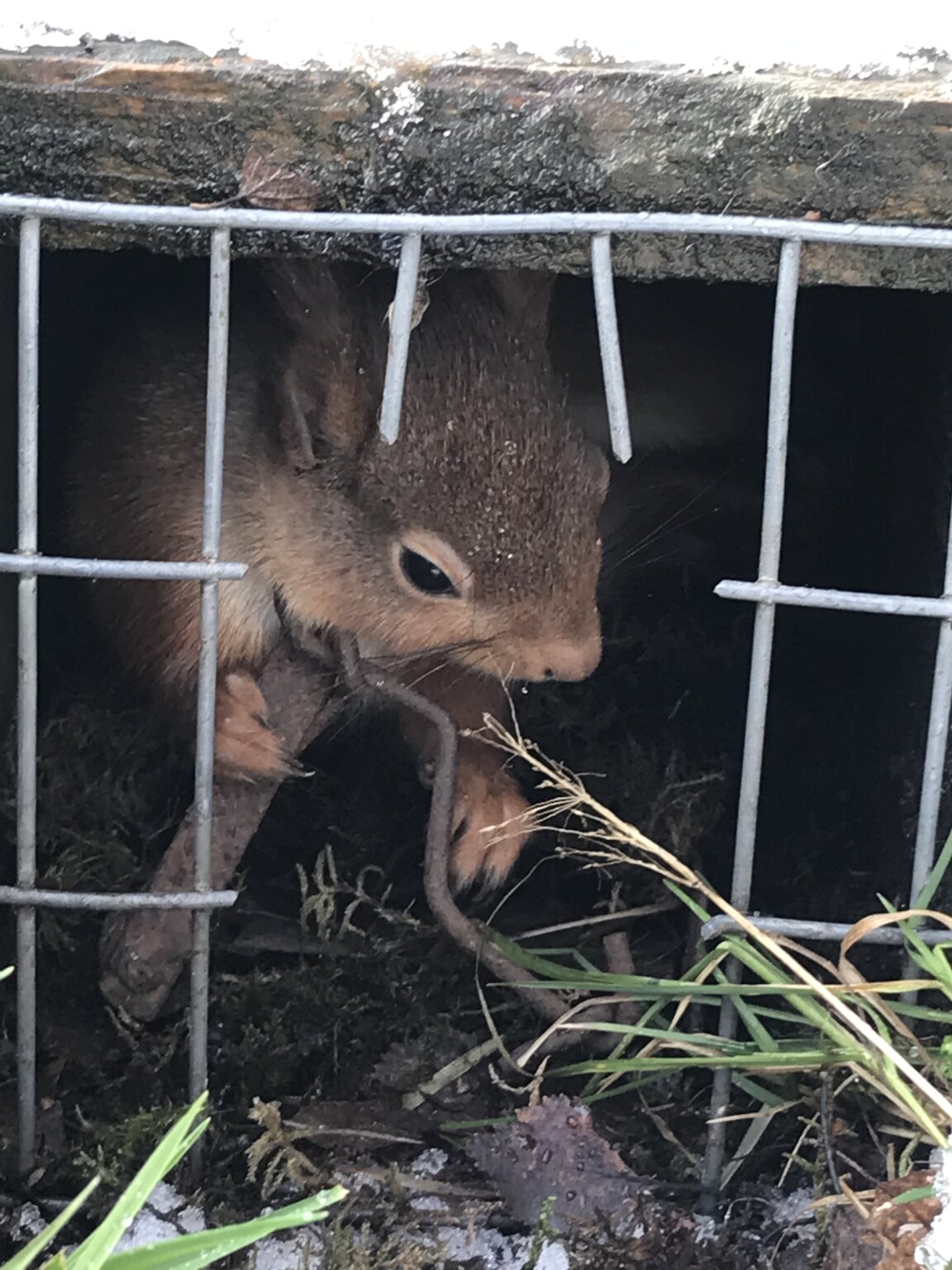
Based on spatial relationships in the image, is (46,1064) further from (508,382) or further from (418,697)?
(508,382)

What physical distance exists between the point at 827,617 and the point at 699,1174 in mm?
1202

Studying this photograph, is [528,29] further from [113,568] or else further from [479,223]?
[113,568]

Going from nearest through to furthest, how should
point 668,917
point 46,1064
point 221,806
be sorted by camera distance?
1. point 46,1064
2. point 221,806
3. point 668,917

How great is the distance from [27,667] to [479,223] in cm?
74

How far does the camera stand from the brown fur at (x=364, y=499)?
2.02 meters

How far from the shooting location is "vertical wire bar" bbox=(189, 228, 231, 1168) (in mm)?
1546

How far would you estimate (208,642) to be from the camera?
5.34 ft

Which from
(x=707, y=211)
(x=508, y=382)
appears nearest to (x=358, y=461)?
(x=508, y=382)

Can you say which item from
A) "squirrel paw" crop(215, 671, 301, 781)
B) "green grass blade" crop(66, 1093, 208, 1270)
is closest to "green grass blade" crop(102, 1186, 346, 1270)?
"green grass blade" crop(66, 1093, 208, 1270)

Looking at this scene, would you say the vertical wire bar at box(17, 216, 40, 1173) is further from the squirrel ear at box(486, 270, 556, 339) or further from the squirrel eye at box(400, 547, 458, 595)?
the squirrel ear at box(486, 270, 556, 339)

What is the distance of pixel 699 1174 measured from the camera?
175 cm

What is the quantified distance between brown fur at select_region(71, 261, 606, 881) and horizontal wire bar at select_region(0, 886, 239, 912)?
42cm

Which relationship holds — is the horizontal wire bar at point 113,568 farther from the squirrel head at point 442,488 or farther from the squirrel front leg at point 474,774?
the squirrel front leg at point 474,774

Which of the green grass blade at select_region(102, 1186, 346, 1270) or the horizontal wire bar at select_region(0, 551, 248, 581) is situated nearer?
the green grass blade at select_region(102, 1186, 346, 1270)
